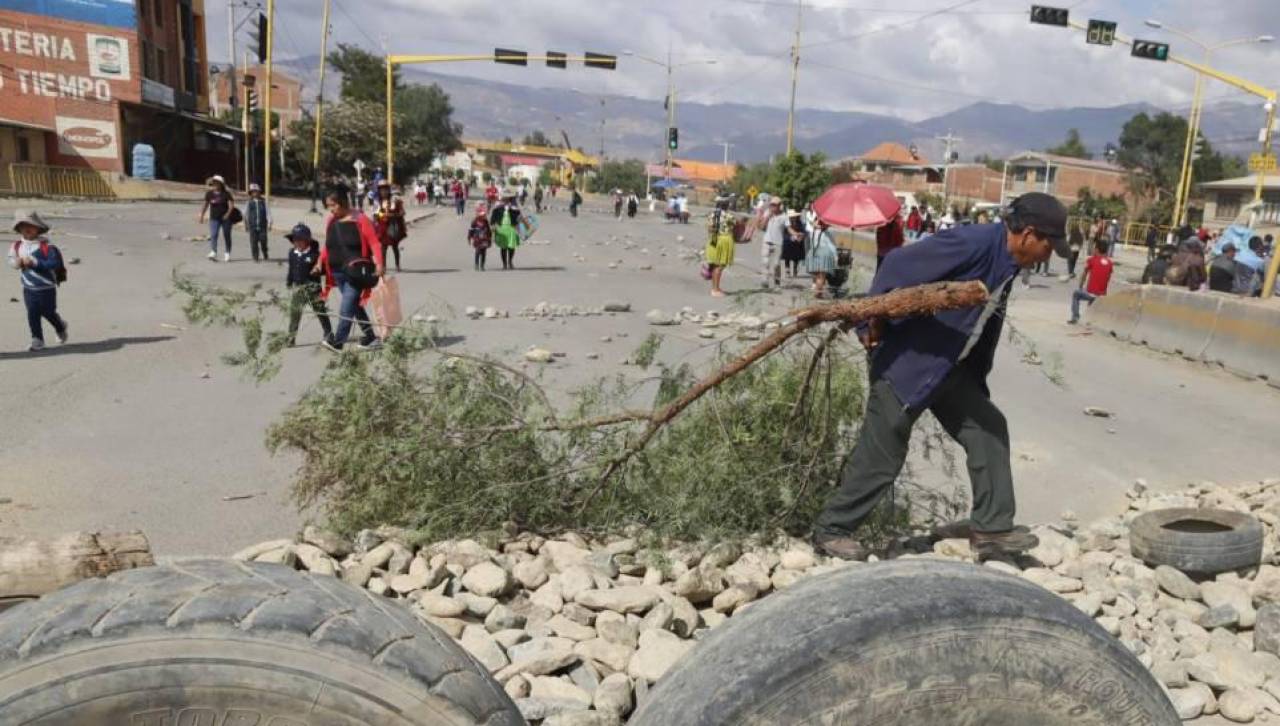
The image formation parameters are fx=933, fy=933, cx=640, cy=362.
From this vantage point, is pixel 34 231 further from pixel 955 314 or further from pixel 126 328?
pixel 955 314

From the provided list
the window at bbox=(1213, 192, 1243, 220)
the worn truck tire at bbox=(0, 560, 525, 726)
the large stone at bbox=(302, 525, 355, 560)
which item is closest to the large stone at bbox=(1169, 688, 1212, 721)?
the worn truck tire at bbox=(0, 560, 525, 726)

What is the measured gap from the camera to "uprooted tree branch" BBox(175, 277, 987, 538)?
430cm

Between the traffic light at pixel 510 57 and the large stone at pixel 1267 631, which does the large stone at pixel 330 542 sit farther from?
the traffic light at pixel 510 57

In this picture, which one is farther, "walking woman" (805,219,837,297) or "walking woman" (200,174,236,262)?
"walking woman" (200,174,236,262)

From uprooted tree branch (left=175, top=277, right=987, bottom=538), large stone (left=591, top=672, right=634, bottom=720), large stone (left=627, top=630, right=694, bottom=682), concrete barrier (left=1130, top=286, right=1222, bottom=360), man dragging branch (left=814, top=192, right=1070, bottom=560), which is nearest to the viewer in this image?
large stone (left=591, top=672, right=634, bottom=720)

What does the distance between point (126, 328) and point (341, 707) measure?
36.1 feet

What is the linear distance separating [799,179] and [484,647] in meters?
44.5

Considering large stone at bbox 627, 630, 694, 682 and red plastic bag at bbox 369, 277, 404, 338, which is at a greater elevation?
red plastic bag at bbox 369, 277, 404, 338

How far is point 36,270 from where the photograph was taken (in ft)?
30.1

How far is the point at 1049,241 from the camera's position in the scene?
150 inches

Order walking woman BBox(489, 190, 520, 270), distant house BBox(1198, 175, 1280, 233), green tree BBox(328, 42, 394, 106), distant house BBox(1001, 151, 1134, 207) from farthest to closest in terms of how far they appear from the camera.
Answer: distant house BBox(1001, 151, 1134, 207) < green tree BBox(328, 42, 394, 106) < distant house BBox(1198, 175, 1280, 233) < walking woman BBox(489, 190, 520, 270)

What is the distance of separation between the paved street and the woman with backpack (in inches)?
17.4

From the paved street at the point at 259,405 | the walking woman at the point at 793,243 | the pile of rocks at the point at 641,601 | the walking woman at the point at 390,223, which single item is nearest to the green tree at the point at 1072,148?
the walking woman at the point at 793,243

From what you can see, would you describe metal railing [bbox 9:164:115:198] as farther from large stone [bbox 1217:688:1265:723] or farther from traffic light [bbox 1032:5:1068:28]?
large stone [bbox 1217:688:1265:723]
